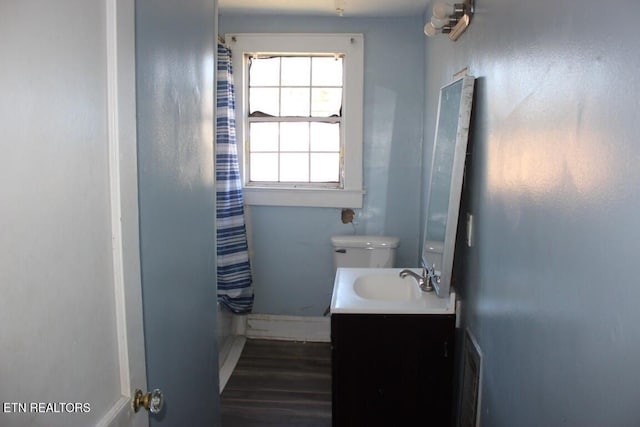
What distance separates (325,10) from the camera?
2863mm

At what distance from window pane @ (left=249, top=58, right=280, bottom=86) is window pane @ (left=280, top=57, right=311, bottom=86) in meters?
0.05

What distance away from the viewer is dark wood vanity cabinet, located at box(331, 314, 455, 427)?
175 cm

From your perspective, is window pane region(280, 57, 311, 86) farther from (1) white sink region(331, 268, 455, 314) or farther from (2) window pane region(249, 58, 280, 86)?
(1) white sink region(331, 268, 455, 314)

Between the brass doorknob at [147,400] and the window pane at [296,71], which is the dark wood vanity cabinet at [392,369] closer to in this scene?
the brass doorknob at [147,400]

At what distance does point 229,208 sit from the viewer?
295cm

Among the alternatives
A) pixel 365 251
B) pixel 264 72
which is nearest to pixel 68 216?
pixel 365 251

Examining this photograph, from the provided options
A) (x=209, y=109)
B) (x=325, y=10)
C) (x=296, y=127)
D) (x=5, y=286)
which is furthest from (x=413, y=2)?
(x=5, y=286)

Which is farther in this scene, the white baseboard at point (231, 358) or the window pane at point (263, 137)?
the window pane at point (263, 137)

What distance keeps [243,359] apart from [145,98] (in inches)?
91.7

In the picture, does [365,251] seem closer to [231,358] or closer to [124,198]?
[231,358]

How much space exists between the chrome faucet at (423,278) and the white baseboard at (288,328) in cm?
129

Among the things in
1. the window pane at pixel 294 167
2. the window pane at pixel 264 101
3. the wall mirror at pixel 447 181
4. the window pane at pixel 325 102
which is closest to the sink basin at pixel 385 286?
the wall mirror at pixel 447 181

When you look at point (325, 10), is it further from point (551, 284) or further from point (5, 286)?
point (5, 286)

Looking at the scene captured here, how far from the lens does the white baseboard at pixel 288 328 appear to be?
3.28 m
